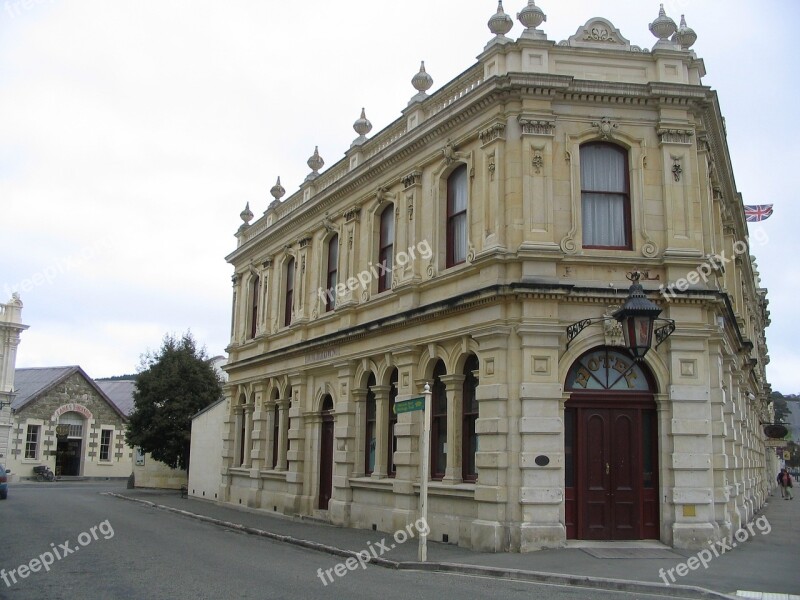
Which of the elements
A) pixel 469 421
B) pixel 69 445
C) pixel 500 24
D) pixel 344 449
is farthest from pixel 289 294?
pixel 69 445

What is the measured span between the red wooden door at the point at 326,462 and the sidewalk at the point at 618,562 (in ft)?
10.5

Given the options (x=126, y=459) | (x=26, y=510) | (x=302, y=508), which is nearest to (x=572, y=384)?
(x=302, y=508)

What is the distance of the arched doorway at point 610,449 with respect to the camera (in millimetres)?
14852

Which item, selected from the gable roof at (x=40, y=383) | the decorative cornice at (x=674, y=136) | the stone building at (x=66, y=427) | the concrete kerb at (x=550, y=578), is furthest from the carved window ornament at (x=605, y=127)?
the stone building at (x=66, y=427)

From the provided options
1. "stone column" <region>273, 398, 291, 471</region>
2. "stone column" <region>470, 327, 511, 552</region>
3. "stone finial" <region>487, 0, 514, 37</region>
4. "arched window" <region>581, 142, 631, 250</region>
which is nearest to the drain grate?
"stone column" <region>470, 327, 511, 552</region>

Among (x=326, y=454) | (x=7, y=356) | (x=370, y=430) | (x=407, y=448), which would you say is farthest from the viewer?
(x=7, y=356)

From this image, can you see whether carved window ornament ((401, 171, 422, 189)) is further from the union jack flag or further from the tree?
the tree

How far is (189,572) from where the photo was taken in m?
12.5

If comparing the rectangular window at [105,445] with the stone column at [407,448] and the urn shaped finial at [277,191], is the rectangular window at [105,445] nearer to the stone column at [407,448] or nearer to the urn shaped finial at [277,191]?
the urn shaped finial at [277,191]

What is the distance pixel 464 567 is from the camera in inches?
503

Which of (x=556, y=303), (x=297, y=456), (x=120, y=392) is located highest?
(x=120, y=392)

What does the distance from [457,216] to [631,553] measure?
8.03 metres

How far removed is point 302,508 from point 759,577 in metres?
13.8

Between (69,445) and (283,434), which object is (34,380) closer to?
(69,445)
